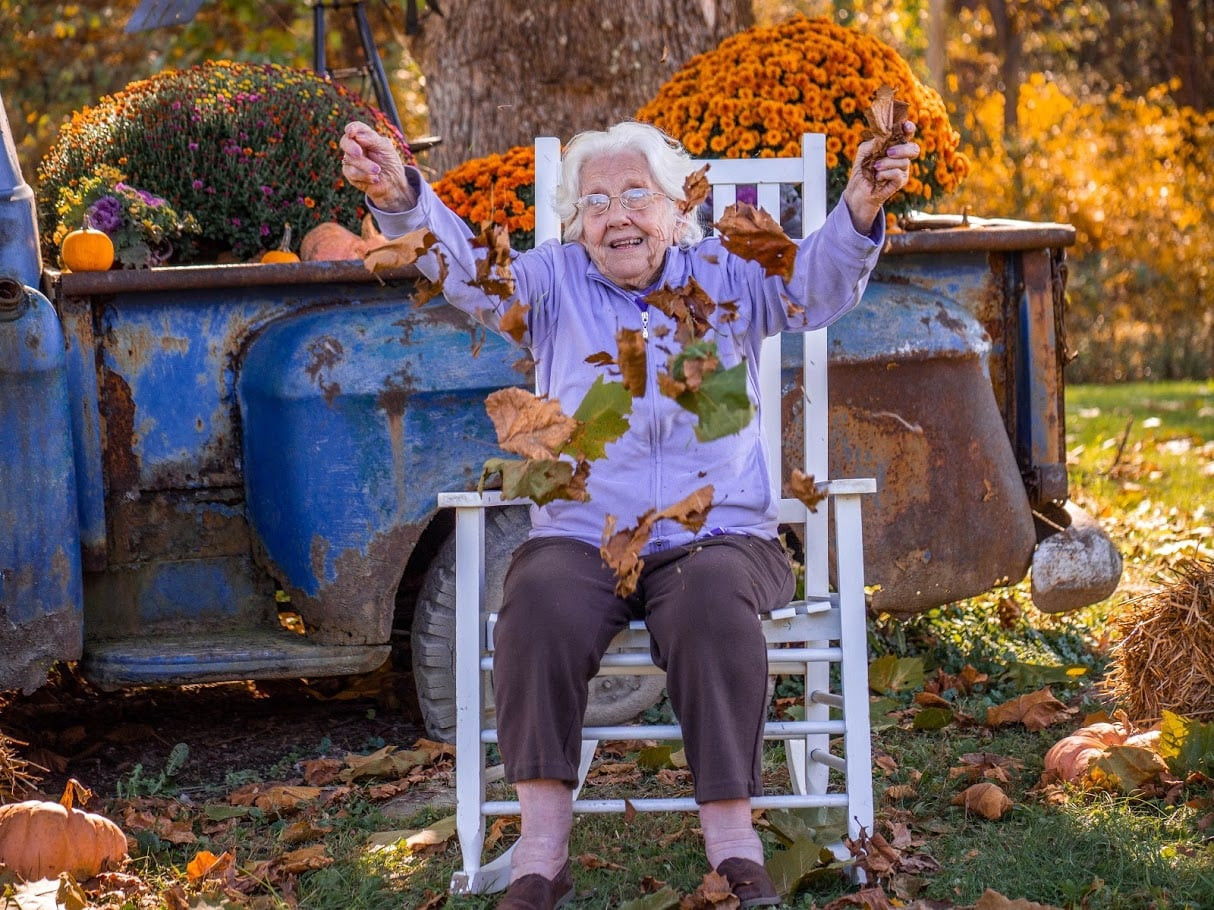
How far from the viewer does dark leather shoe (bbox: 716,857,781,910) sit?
7.82ft

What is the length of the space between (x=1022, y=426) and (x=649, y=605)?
1522mm

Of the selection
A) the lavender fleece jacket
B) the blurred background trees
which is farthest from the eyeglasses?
the blurred background trees

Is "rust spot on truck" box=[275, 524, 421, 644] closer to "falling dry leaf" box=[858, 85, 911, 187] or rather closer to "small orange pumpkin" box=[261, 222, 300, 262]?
"small orange pumpkin" box=[261, 222, 300, 262]

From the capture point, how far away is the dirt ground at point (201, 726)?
3.39 metres

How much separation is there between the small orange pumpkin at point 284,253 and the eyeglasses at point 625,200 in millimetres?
1042

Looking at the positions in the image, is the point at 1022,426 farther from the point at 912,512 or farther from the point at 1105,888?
the point at 1105,888

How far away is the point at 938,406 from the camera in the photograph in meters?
3.43

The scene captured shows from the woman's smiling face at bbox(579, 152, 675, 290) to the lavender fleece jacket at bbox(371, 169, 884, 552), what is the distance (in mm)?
36

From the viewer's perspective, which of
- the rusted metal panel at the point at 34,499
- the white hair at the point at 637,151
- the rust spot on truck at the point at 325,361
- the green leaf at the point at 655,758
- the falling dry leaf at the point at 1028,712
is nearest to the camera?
the white hair at the point at 637,151

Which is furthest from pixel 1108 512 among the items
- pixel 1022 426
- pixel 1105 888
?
pixel 1105 888

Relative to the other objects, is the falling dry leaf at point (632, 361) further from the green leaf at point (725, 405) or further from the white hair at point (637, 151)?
the white hair at point (637, 151)

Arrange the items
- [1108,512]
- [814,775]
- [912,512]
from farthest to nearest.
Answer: [1108,512] → [912,512] → [814,775]

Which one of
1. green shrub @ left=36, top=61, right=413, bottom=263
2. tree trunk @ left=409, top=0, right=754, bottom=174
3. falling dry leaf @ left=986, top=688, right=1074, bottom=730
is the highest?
tree trunk @ left=409, top=0, right=754, bottom=174

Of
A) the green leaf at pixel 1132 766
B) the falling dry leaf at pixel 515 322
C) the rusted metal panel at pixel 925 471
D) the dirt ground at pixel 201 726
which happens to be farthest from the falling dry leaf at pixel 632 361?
the dirt ground at pixel 201 726
